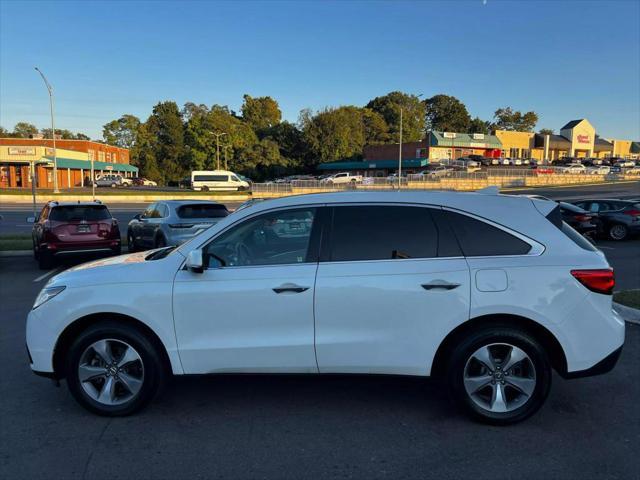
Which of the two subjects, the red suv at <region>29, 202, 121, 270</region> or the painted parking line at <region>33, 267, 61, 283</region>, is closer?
the painted parking line at <region>33, 267, 61, 283</region>

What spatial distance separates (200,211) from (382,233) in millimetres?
8369

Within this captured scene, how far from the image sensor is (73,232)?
10867mm

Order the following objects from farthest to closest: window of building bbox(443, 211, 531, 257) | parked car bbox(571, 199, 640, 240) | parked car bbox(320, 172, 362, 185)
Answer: parked car bbox(320, 172, 362, 185) → parked car bbox(571, 199, 640, 240) → window of building bbox(443, 211, 531, 257)

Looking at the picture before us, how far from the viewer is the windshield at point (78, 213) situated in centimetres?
1087

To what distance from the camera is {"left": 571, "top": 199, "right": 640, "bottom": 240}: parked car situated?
15.8 metres

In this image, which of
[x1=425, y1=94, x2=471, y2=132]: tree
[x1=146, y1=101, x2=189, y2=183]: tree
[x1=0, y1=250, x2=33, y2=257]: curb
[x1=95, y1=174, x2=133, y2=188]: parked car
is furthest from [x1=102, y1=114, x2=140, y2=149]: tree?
[x1=0, y1=250, x2=33, y2=257]: curb

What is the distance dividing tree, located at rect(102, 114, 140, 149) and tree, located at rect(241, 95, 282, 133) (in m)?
34.5

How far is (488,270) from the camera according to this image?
144 inches

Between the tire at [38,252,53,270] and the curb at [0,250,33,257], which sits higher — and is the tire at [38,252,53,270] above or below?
above

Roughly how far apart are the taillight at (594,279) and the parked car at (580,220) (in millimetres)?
12697

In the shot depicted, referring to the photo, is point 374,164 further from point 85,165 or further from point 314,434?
point 314,434

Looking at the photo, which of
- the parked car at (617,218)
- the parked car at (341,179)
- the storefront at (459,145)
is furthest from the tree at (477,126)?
the parked car at (617,218)

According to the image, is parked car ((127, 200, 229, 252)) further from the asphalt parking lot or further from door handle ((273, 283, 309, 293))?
door handle ((273, 283, 309, 293))

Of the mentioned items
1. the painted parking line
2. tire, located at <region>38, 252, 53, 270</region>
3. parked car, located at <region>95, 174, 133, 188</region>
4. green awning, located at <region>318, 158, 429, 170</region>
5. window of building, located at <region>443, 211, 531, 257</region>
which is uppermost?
green awning, located at <region>318, 158, 429, 170</region>
